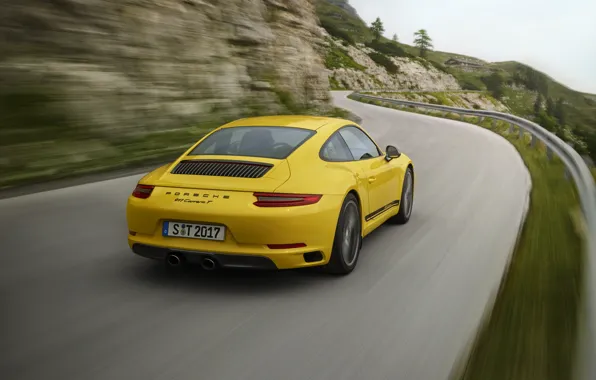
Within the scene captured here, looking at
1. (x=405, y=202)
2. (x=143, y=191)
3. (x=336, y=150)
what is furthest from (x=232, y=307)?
(x=405, y=202)

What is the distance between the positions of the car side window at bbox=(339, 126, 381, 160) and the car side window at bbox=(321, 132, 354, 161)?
0.43 ft

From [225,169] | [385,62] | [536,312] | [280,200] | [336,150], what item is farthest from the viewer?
[385,62]

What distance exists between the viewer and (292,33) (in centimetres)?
2395

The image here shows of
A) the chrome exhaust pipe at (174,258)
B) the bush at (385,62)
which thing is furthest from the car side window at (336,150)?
the bush at (385,62)

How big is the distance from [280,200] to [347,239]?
90 centimetres

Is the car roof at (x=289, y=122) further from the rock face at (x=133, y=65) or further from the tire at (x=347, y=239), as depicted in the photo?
the rock face at (x=133, y=65)

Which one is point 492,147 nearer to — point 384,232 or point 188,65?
point 188,65

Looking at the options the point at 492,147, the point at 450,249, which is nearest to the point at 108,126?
the point at 450,249

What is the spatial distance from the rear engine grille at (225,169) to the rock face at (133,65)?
18.4ft

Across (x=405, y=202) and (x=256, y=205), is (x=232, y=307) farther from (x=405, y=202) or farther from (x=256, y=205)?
(x=405, y=202)

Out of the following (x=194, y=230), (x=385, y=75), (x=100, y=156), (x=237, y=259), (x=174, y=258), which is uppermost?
(x=194, y=230)

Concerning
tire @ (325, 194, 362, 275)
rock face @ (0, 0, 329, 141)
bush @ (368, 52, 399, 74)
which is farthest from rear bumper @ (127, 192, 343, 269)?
bush @ (368, 52, 399, 74)

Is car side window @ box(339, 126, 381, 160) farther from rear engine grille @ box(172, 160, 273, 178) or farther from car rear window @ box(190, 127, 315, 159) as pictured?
rear engine grille @ box(172, 160, 273, 178)

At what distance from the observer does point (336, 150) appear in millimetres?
5781
